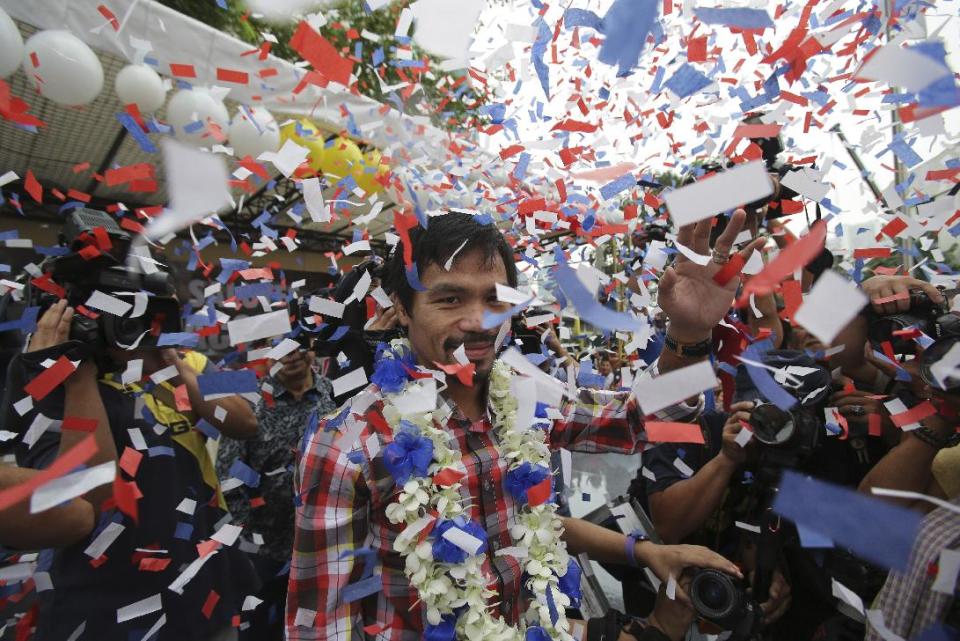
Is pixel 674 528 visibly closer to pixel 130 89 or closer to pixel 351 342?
pixel 351 342

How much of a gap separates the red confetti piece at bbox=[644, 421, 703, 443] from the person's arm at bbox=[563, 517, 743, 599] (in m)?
0.30

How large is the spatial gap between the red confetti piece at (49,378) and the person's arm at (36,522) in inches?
14.5

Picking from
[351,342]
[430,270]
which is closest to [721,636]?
[430,270]

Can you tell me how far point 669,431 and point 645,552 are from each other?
375 millimetres

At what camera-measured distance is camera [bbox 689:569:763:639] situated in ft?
3.97

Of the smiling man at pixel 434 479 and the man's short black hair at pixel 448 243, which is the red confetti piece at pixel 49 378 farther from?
the man's short black hair at pixel 448 243

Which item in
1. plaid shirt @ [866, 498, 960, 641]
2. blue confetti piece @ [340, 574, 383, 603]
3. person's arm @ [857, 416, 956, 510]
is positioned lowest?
blue confetti piece @ [340, 574, 383, 603]

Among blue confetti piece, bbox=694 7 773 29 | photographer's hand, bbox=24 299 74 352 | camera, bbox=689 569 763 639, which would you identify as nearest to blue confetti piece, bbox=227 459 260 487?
photographer's hand, bbox=24 299 74 352

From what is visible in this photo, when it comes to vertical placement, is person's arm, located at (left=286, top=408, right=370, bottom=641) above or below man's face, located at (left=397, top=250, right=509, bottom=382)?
below

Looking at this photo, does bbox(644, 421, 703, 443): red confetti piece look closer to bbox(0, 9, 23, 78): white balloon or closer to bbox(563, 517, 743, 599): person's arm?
bbox(563, 517, 743, 599): person's arm

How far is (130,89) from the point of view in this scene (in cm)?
306

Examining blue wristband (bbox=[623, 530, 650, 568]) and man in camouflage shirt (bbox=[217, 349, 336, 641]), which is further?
man in camouflage shirt (bbox=[217, 349, 336, 641])

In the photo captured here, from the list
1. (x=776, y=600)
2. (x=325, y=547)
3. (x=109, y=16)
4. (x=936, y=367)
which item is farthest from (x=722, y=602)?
(x=109, y=16)

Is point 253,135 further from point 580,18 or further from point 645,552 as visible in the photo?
point 645,552
